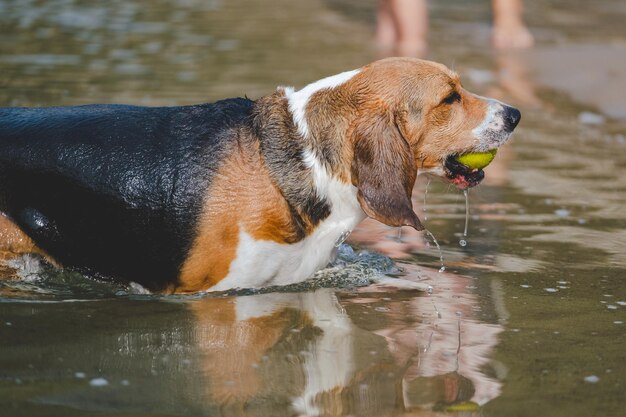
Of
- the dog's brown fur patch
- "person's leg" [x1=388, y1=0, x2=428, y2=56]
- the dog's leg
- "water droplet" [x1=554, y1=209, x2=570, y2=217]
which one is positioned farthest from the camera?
"person's leg" [x1=388, y1=0, x2=428, y2=56]

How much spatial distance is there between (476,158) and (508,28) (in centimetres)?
819

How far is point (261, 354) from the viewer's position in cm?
474

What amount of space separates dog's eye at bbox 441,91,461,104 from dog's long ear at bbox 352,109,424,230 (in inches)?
13.7

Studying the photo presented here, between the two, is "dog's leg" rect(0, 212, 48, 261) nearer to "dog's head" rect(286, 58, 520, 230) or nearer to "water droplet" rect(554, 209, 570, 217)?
"dog's head" rect(286, 58, 520, 230)

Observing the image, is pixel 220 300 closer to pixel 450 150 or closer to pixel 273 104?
pixel 273 104

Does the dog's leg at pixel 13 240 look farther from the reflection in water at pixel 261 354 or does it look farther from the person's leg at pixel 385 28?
the person's leg at pixel 385 28

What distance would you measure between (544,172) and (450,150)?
295 cm

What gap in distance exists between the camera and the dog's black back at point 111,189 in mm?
5316

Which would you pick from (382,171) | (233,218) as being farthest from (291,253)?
(382,171)

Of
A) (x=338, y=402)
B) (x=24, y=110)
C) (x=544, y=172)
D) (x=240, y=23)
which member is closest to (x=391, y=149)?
(x=338, y=402)

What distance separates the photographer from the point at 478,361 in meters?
4.71

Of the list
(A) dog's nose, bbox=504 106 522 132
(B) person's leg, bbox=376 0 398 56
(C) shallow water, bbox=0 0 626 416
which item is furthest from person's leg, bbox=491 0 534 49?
(A) dog's nose, bbox=504 106 522 132

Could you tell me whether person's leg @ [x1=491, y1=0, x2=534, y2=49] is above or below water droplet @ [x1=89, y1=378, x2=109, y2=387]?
above

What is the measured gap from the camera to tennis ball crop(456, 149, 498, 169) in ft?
18.5
